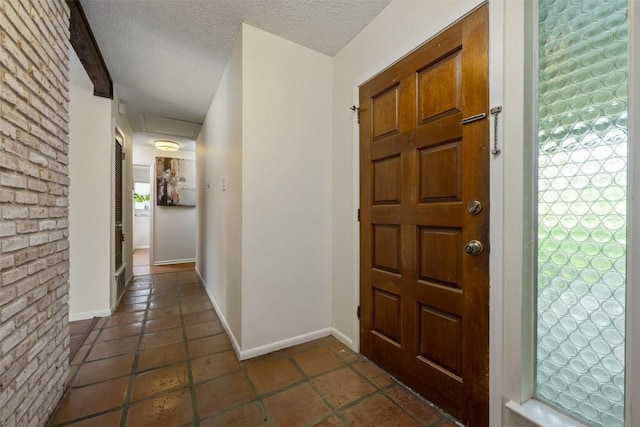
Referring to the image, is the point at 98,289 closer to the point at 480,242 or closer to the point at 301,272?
the point at 301,272

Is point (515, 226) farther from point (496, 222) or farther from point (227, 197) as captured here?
point (227, 197)

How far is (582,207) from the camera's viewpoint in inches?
39.4

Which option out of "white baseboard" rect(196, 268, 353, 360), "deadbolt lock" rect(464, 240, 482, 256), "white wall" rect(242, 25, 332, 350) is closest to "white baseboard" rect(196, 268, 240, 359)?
"white baseboard" rect(196, 268, 353, 360)

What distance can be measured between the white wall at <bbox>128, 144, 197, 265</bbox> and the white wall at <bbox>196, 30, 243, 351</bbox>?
2604 mm

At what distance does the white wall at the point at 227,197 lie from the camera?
196cm

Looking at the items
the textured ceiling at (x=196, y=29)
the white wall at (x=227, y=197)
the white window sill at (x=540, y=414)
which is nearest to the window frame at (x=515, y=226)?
the white window sill at (x=540, y=414)

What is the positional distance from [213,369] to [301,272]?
87cm

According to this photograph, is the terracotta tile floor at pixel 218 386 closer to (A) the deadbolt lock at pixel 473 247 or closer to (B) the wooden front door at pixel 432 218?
(B) the wooden front door at pixel 432 218

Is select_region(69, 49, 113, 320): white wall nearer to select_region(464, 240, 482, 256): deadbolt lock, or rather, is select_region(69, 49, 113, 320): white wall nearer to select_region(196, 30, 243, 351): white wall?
select_region(196, 30, 243, 351): white wall

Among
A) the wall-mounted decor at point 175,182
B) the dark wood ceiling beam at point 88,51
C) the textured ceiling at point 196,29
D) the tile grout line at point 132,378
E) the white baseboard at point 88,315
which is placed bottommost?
the tile grout line at point 132,378

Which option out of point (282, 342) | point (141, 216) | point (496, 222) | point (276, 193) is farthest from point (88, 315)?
point (141, 216)

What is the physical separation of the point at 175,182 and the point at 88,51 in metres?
3.49

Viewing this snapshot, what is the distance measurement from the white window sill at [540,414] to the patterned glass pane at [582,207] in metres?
0.03

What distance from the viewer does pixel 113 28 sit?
1.95 metres
